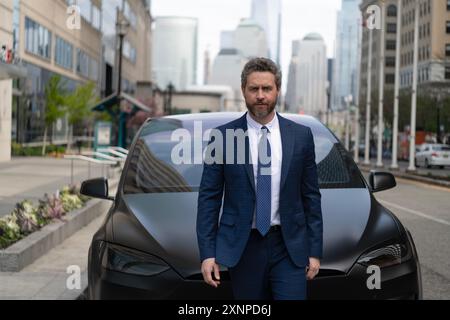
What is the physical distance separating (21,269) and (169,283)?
3.81m

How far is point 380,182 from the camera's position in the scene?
5.38 m

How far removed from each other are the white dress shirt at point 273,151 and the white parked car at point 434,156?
44351mm

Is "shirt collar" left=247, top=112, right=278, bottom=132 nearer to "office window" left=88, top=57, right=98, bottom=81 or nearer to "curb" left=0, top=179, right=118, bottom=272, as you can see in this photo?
"curb" left=0, top=179, right=118, bottom=272

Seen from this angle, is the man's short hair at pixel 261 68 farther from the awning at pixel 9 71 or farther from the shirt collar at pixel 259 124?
the awning at pixel 9 71

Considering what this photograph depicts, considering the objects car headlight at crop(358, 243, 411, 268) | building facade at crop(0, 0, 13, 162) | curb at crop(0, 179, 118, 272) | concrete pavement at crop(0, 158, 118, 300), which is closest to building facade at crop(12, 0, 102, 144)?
building facade at crop(0, 0, 13, 162)

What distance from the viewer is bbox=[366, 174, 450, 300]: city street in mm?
7121

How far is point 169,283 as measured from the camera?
3.80 meters

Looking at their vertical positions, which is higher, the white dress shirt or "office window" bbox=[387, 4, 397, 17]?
"office window" bbox=[387, 4, 397, 17]

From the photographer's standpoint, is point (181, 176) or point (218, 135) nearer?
point (218, 135)

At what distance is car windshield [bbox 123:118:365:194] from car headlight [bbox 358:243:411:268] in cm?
81

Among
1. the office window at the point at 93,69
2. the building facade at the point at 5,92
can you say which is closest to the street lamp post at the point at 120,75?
the building facade at the point at 5,92

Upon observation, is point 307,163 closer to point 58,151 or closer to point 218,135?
point 218,135

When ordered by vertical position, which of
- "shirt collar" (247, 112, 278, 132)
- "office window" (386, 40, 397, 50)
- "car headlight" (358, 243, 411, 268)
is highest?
"office window" (386, 40, 397, 50)
